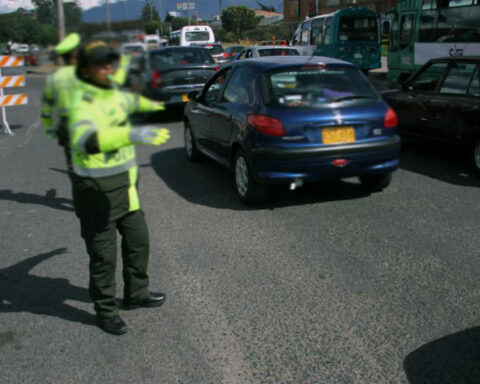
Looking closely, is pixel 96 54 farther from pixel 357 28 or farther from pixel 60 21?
pixel 357 28

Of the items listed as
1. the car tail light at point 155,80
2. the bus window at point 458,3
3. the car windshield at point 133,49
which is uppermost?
the bus window at point 458,3

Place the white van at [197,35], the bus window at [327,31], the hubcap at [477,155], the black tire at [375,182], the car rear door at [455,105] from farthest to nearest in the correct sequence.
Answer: the white van at [197,35], the bus window at [327,31], the car rear door at [455,105], the hubcap at [477,155], the black tire at [375,182]

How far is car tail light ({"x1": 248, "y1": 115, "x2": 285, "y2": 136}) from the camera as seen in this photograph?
5820 mm

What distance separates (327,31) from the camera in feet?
80.8

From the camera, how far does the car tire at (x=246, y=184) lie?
20.4 feet

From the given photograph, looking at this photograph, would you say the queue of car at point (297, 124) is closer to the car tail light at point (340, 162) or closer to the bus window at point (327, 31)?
the car tail light at point (340, 162)

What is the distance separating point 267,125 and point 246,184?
0.76 m

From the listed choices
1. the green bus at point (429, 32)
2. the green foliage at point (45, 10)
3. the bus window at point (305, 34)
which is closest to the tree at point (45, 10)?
the green foliage at point (45, 10)

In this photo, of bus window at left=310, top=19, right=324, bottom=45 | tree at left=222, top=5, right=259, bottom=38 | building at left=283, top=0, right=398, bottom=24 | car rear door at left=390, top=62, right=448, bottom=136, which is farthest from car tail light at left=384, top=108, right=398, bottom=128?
tree at left=222, top=5, right=259, bottom=38

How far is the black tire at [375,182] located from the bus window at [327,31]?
61.2ft

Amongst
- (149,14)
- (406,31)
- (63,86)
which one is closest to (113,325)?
(63,86)

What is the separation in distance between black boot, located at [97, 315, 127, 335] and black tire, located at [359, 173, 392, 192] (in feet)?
13.0

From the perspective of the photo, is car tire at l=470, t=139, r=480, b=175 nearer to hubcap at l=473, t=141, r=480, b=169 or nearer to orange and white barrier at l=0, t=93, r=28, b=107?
hubcap at l=473, t=141, r=480, b=169

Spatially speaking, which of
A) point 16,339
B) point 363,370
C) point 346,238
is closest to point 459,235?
point 346,238
